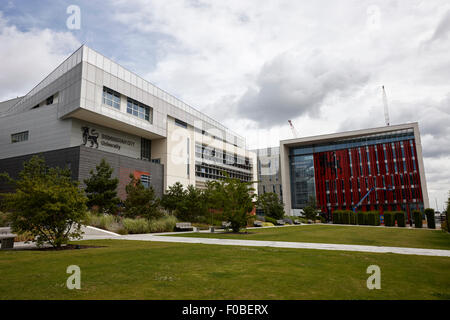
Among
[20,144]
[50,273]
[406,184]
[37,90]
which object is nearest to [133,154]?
[20,144]

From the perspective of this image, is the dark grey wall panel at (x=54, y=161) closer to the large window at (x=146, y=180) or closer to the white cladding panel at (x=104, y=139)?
the white cladding panel at (x=104, y=139)

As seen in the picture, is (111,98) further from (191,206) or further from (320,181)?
(320,181)

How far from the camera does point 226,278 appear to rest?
5902 mm

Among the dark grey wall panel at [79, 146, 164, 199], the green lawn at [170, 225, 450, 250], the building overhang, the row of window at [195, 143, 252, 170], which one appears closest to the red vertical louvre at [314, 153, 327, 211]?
the row of window at [195, 143, 252, 170]

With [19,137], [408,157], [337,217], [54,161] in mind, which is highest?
[408,157]

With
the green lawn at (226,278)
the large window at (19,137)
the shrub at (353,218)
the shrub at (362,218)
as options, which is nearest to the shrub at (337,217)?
the shrub at (353,218)

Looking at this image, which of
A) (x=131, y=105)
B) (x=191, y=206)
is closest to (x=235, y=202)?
(x=191, y=206)

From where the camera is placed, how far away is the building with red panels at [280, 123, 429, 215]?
70.6 m

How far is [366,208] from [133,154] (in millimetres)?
61711

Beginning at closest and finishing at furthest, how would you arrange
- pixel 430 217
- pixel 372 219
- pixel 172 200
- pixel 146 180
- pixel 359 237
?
pixel 359 237 → pixel 172 200 → pixel 430 217 → pixel 146 180 → pixel 372 219

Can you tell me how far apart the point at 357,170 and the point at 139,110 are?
2389 inches

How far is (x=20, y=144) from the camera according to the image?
38906 mm

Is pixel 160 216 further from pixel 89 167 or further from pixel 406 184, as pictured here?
pixel 406 184
